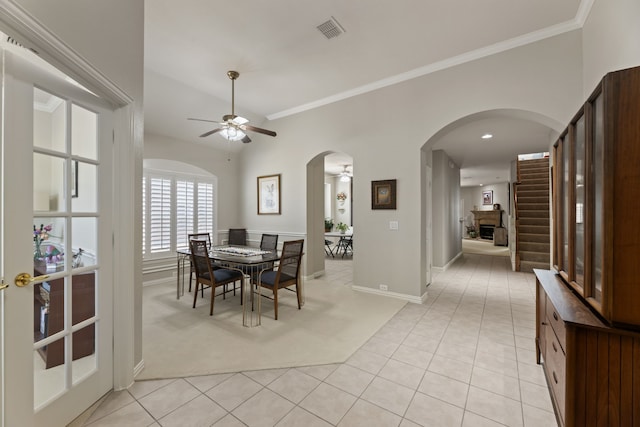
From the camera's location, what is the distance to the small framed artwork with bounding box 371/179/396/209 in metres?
3.92

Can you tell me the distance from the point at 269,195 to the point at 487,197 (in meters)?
12.2

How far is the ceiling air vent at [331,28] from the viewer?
8.98 feet

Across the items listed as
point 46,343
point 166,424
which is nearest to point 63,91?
point 46,343

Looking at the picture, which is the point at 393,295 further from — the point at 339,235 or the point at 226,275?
the point at 339,235

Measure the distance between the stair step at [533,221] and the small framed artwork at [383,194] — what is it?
15.1 ft

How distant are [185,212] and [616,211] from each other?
224 inches

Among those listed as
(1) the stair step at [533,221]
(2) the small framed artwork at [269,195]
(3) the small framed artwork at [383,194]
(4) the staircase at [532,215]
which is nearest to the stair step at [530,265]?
(4) the staircase at [532,215]

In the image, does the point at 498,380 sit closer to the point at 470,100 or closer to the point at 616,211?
the point at 616,211

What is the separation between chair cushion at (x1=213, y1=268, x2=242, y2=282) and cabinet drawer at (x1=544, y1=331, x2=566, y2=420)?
3106 millimetres

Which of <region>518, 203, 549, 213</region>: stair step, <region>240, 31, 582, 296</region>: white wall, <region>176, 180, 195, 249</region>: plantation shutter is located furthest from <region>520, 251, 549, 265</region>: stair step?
<region>176, 180, 195, 249</region>: plantation shutter

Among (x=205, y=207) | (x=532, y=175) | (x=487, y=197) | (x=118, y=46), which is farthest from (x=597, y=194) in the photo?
(x=487, y=197)

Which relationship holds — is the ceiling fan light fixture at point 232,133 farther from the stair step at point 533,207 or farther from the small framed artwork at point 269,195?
the stair step at point 533,207

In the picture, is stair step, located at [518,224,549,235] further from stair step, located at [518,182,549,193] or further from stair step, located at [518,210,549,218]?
stair step, located at [518,182,549,193]

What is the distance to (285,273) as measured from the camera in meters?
3.44
